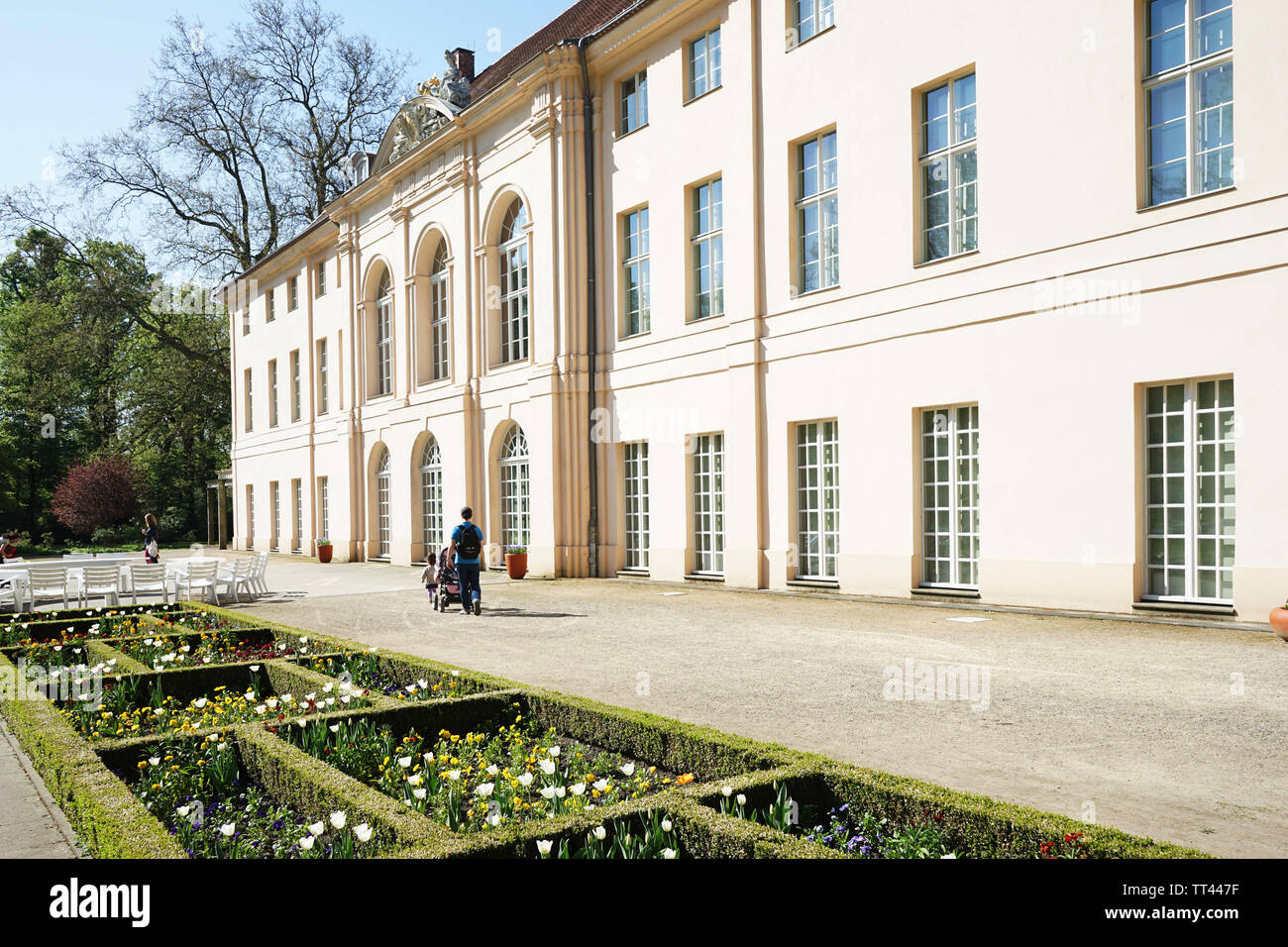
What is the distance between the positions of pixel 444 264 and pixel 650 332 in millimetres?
9675

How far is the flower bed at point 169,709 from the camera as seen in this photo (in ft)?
22.0

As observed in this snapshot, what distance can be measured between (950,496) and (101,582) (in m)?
13.7

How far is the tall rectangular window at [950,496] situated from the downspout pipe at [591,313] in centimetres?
856

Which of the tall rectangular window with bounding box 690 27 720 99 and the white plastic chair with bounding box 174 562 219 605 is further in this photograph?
the tall rectangular window with bounding box 690 27 720 99

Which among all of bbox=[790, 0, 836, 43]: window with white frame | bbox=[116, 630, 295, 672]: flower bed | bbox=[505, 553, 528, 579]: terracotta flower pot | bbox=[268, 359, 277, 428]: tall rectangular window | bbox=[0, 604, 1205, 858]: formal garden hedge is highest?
bbox=[790, 0, 836, 43]: window with white frame

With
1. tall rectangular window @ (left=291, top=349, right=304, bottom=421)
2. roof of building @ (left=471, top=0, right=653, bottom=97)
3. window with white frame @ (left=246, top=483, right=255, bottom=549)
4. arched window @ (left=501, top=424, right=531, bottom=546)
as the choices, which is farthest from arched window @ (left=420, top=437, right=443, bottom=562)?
window with white frame @ (left=246, top=483, right=255, bottom=549)

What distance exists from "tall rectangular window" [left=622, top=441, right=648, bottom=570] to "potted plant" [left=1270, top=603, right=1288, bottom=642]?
1220 centimetres

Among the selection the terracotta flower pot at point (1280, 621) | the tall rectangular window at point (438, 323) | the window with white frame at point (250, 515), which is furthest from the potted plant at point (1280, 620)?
the window with white frame at point (250, 515)

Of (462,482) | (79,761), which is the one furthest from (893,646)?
(462,482)

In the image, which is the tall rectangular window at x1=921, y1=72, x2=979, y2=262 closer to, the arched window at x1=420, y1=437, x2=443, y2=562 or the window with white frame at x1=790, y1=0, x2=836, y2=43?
the window with white frame at x1=790, y1=0, x2=836, y2=43

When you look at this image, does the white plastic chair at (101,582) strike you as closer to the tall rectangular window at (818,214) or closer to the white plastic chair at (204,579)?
the white plastic chair at (204,579)

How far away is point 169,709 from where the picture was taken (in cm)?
709

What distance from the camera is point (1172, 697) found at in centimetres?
783

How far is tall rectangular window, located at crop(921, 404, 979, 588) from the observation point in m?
14.3
